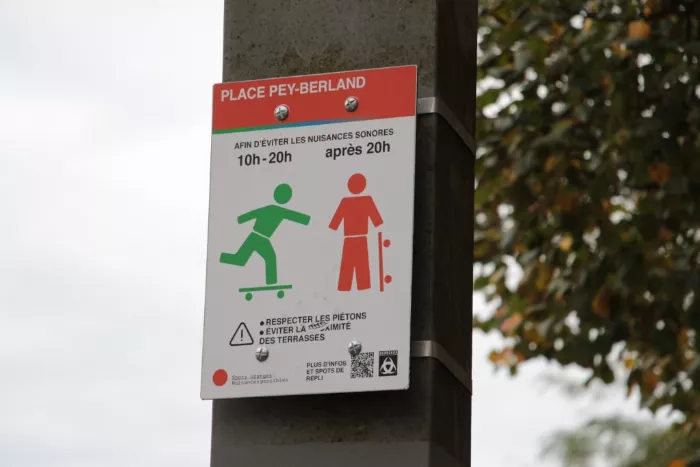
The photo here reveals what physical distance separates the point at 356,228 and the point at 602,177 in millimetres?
5792

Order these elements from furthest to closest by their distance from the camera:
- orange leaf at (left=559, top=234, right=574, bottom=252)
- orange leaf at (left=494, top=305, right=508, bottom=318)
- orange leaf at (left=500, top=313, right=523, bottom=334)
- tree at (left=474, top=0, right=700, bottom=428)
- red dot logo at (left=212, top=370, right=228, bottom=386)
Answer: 1. orange leaf at (left=494, top=305, right=508, bottom=318)
2. orange leaf at (left=500, top=313, right=523, bottom=334)
3. orange leaf at (left=559, top=234, right=574, bottom=252)
4. tree at (left=474, top=0, right=700, bottom=428)
5. red dot logo at (left=212, top=370, right=228, bottom=386)

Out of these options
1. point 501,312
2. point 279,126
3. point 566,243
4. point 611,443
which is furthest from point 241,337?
point 611,443

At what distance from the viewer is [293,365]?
2955 millimetres

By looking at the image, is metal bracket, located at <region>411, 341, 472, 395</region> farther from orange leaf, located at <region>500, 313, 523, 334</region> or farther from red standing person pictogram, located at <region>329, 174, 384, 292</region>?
orange leaf, located at <region>500, 313, 523, 334</region>

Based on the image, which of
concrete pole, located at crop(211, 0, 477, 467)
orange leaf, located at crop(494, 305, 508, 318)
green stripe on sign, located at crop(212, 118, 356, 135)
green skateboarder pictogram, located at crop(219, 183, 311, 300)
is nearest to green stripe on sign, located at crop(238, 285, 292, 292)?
green skateboarder pictogram, located at crop(219, 183, 311, 300)

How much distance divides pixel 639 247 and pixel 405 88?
577cm

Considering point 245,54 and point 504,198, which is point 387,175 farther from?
point 504,198

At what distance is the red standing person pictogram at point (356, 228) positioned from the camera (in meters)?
2.96

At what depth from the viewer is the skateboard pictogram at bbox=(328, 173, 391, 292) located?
2.95 m

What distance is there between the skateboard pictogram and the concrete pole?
0.11m

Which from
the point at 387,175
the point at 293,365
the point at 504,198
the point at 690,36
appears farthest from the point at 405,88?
the point at 504,198

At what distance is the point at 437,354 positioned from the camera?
2945mm

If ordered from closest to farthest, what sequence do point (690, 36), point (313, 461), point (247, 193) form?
point (313, 461), point (247, 193), point (690, 36)

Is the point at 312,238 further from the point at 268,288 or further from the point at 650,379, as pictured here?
the point at 650,379
